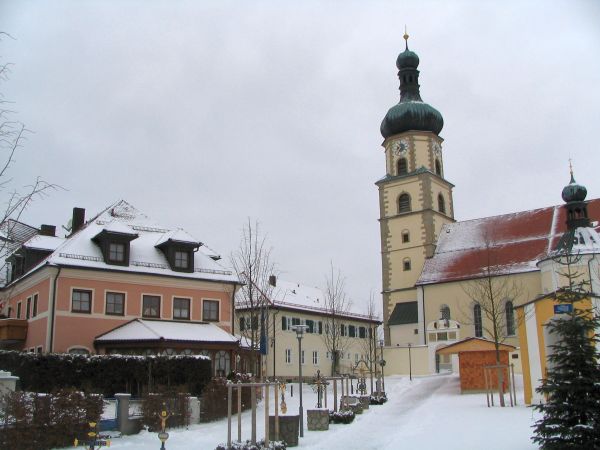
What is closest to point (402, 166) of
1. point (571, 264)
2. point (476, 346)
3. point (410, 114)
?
point (410, 114)

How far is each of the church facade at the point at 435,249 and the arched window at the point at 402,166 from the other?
1.8 inches

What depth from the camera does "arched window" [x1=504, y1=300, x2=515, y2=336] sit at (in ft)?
158

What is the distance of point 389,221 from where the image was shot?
59.9 m

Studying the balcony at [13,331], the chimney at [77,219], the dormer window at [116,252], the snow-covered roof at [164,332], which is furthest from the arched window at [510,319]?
the balcony at [13,331]

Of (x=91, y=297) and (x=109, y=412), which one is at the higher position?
(x=91, y=297)

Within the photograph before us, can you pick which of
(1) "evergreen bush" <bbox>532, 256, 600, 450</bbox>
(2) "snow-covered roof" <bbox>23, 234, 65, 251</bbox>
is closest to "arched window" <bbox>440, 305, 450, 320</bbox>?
(2) "snow-covered roof" <bbox>23, 234, 65, 251</bbox>

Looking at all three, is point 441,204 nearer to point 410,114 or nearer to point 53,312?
point 410,114

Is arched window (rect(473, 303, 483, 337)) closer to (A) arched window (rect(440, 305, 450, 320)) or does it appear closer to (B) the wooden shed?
(A) arched window (rect(440, 305, 450, 320))

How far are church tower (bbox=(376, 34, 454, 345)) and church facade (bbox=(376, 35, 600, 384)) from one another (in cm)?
9

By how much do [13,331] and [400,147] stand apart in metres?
37.2

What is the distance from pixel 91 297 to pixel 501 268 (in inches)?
1179

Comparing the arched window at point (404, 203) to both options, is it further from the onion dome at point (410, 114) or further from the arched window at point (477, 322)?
the arched window at point (477, 322)

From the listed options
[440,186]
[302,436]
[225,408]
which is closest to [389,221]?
[440,186]

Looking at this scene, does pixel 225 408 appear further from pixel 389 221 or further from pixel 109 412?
pixel 389 221
